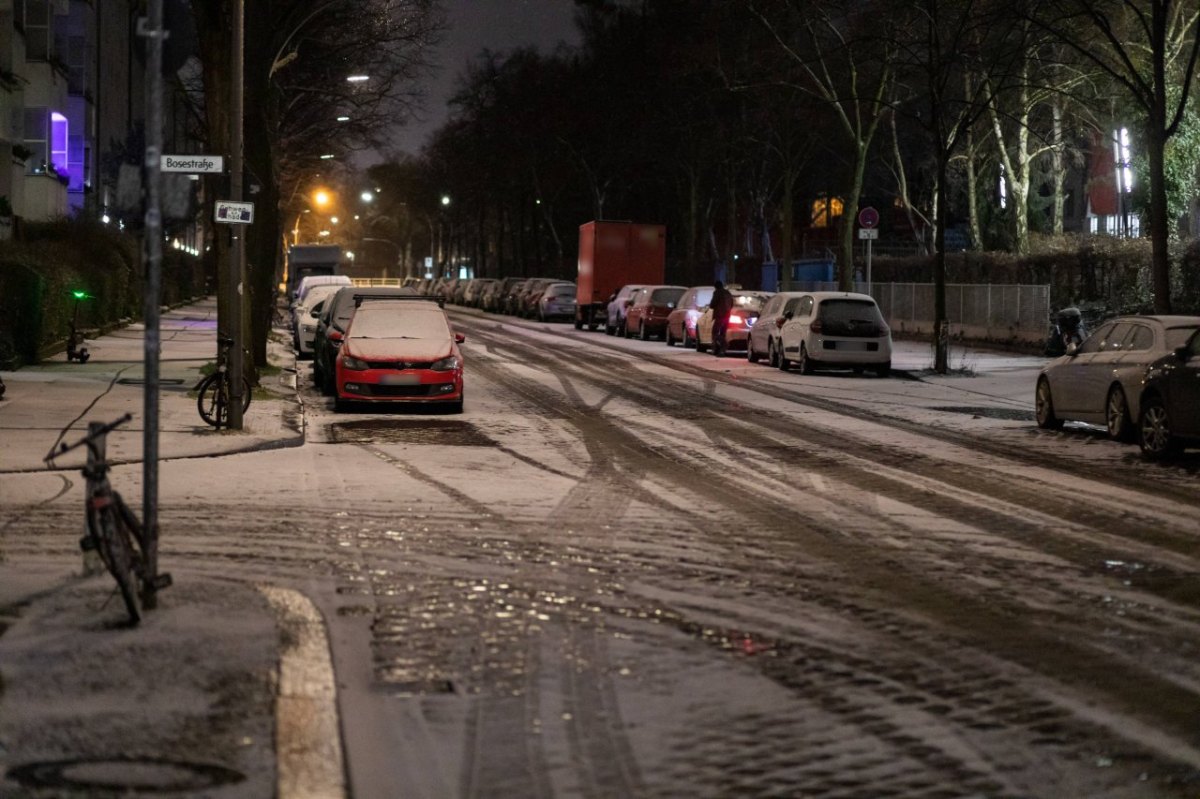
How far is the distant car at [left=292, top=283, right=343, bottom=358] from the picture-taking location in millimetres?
35625

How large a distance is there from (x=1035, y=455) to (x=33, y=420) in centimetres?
1113

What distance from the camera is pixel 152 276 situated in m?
8.87

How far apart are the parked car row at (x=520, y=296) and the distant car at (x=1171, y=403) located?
110ft

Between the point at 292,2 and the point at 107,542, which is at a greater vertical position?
the point at 292,2

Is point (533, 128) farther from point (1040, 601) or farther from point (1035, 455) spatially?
point (1040, 601)

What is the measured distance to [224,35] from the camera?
76.8 feet

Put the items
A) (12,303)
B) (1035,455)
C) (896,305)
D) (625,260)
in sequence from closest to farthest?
(1035,455) < (12,303) < (896,305) < (625,260)

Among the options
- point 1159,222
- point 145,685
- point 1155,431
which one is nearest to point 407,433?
point 1155,431

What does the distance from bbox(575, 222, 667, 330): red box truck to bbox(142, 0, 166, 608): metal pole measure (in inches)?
1841

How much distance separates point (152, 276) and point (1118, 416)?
541 inches

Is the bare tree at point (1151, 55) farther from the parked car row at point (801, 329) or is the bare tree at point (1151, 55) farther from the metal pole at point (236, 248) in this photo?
the metal pole at point (236, 248)

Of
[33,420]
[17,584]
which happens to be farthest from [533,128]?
[17,584]

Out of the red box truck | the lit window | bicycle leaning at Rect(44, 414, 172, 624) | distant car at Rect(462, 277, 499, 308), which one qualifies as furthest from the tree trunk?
the lit window

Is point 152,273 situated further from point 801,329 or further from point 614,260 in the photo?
point 614,260
